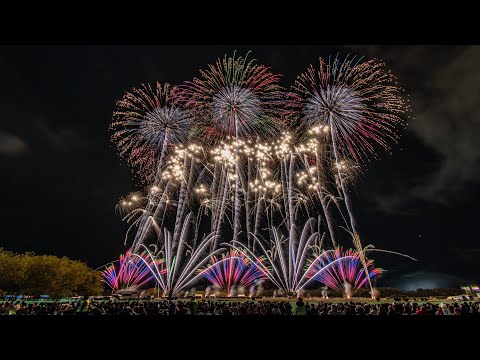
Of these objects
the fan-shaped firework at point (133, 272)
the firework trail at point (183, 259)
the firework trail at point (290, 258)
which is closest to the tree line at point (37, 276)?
the fan-shaped firework at point (133, 272)

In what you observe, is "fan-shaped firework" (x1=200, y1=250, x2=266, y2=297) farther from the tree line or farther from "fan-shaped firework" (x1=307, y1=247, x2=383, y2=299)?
the tree line

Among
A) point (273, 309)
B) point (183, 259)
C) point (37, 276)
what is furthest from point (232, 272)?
point (37, 276)

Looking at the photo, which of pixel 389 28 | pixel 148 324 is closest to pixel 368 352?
pixel 148 324

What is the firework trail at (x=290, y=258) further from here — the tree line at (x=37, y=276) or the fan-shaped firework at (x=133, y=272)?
the tree line at (x=37, y=276)

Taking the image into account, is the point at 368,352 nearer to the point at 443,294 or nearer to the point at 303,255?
the point at 303,255

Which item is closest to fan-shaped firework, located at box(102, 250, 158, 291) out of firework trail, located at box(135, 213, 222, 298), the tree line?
firework trail, located at box(135, 213, 222, 298)

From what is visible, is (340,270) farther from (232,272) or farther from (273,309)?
(273,309)
